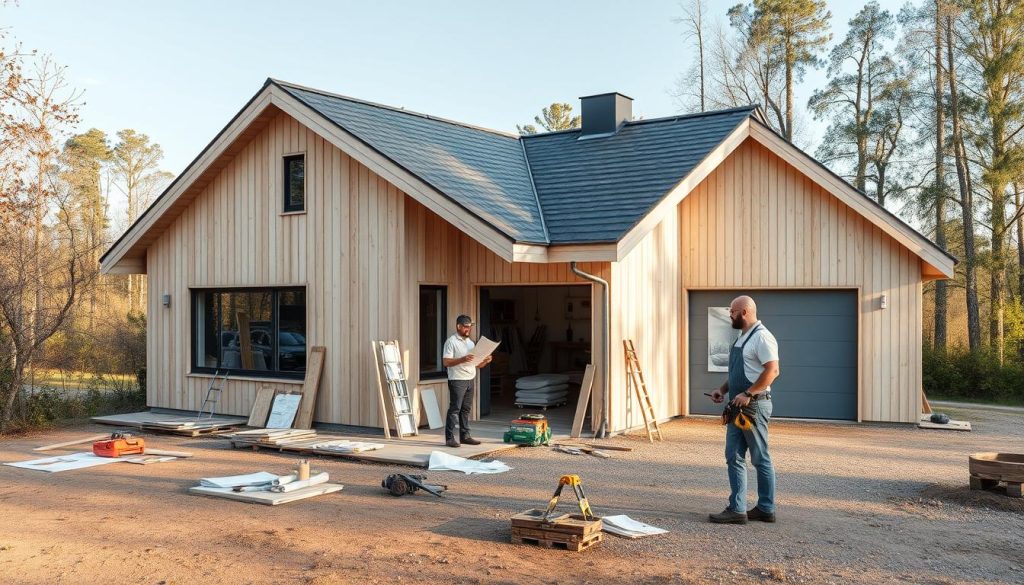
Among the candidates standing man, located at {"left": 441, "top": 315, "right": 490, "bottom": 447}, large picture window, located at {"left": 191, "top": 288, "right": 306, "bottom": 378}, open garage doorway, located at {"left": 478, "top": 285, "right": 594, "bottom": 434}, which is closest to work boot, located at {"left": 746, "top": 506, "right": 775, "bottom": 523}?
standing man, located at {"left": 441, "top": 315, "right": 490, "bottom": 447}

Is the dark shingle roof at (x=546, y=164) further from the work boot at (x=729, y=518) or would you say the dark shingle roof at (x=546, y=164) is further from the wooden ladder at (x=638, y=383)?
the work boot at (x=729, y=518)

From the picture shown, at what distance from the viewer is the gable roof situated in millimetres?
11573

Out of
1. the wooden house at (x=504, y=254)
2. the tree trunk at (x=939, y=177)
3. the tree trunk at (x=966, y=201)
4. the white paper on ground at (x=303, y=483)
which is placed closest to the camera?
the white paper on ground at (x=303, y=483)

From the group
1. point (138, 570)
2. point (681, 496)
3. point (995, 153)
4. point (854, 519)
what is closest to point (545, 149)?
point (681, 496)

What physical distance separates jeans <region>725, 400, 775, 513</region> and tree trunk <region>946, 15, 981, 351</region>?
1798 centimetres

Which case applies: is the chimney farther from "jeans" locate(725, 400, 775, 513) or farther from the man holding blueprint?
"jeans" locate(725, 400, 775, 513)

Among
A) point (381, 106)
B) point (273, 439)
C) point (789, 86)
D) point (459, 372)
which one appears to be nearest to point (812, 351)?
point (459, 372)

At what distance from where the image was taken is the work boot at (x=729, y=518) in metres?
7.29

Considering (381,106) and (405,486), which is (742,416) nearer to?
(405,486)

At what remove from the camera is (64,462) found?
34.2 ft

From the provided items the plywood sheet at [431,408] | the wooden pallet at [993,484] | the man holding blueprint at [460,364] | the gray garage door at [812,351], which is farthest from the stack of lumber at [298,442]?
the wooden pallet at [993,484]

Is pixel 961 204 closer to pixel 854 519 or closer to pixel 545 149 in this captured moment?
pixel 545 149

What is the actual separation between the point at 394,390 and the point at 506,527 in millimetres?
4972

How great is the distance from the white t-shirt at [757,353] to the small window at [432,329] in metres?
6.24
